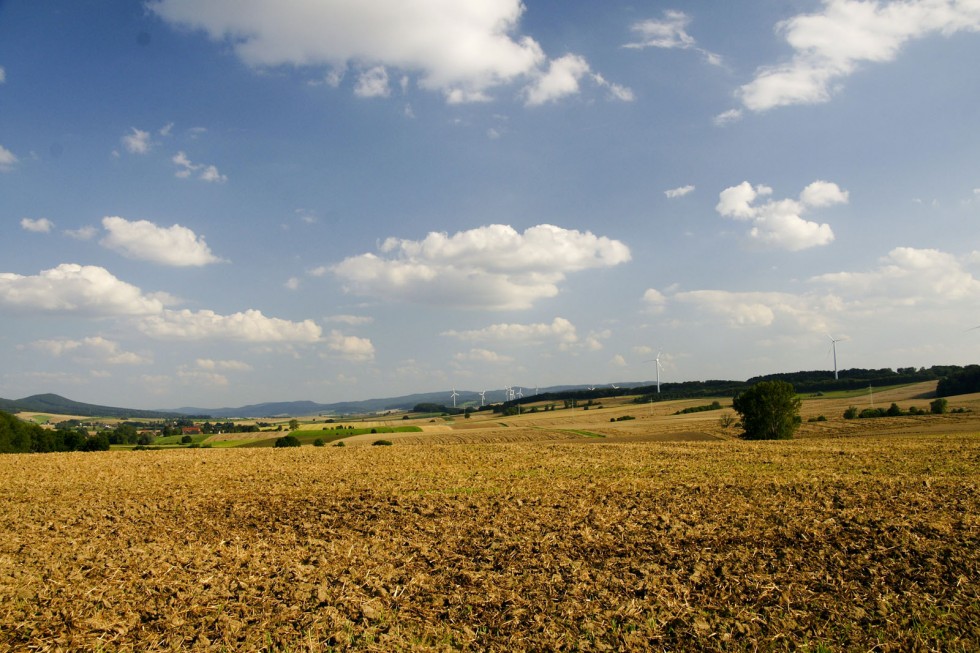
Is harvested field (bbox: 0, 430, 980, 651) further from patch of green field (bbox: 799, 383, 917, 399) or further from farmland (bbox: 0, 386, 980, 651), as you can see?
patch of green field (bbox: 799, 383, 917, 399)

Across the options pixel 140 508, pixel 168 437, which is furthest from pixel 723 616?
pixel 168 437

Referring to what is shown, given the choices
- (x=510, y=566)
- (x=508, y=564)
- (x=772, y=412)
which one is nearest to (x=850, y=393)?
(x=772, y=412)

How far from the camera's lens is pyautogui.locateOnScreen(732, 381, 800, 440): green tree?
61312 mm

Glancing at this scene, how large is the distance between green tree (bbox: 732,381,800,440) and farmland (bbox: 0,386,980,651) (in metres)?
39.5

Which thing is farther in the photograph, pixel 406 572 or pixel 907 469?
pixel 907 469

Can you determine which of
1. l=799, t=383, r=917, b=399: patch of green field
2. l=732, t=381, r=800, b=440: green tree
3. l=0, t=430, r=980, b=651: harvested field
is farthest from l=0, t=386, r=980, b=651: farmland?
l=799, t=383, r=917, b=399: patch of green field

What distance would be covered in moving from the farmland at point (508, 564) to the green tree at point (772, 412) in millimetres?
39469

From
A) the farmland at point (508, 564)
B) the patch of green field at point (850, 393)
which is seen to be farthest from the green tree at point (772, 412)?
the patch of green field at point (850, 393)

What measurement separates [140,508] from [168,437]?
345 ft

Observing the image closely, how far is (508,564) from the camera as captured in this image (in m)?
11.8

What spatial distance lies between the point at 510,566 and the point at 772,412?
192 feet

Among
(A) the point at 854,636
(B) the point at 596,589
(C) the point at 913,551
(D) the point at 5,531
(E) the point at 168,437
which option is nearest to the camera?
(A) the point at 854,636

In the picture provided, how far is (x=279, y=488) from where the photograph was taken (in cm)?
2344

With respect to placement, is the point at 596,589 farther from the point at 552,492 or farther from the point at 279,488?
the point at 279,488
